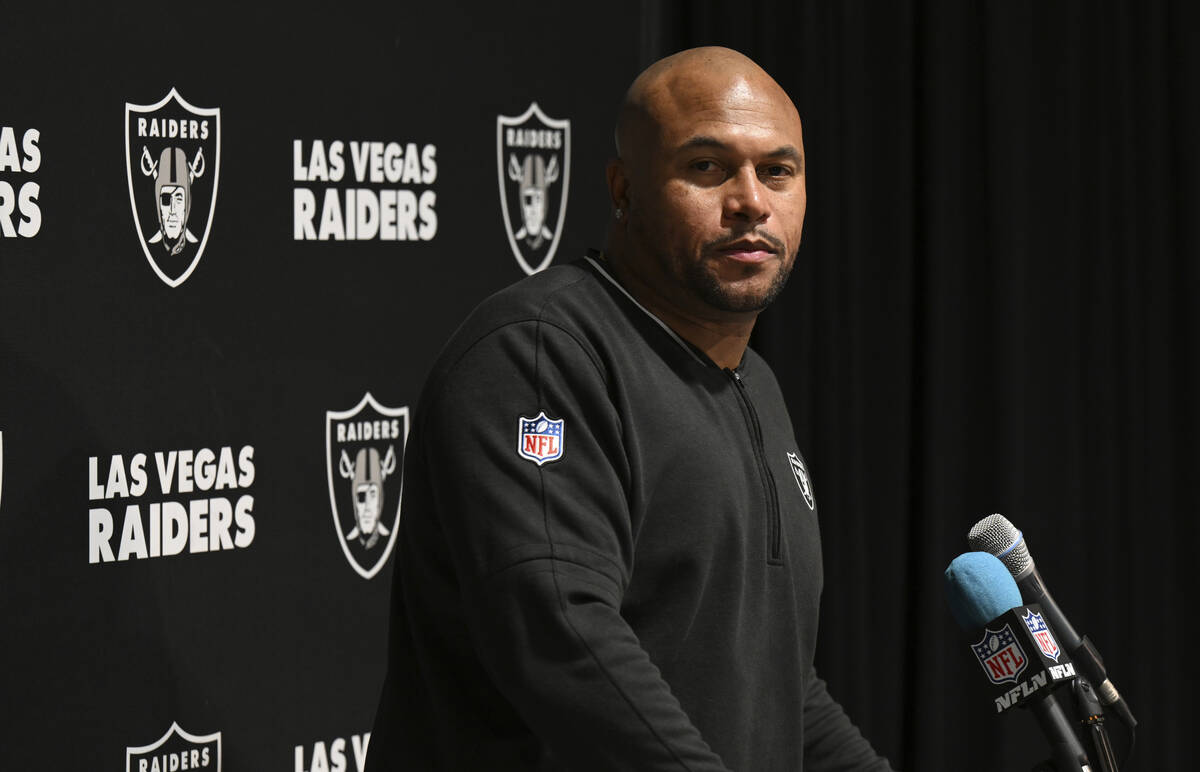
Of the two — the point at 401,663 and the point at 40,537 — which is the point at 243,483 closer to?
the point at 40,537

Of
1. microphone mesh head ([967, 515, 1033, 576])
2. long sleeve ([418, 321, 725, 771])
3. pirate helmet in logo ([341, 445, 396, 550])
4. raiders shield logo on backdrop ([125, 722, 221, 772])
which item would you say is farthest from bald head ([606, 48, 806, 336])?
raiders shield logo on backdrop ([125, 722, 221, 772])

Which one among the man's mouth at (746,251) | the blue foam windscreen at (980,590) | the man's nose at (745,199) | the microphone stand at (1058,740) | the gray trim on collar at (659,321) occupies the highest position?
the man's nose at (745,199)

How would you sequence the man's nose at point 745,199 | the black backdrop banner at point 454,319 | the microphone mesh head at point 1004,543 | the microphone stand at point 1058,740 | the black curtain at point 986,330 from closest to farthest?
the microphone stand at point 1058,740 → the microphone mesh head at point 1004,543 → the man's nose at point 745,199 → the black backdrop banner at point 454,319 → the black curtain at point 986,330

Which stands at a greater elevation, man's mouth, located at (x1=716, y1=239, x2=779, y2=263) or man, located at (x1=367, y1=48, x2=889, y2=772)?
man's mouth, located at (x1=716, y1=239, x2=779, y2=263)

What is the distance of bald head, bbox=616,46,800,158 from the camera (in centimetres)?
163

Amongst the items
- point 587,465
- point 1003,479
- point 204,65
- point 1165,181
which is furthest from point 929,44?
point 587,465

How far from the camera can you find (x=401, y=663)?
1600 millimetres

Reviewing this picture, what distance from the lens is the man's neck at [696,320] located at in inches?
64.6

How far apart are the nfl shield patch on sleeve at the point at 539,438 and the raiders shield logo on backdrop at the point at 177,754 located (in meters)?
1.18

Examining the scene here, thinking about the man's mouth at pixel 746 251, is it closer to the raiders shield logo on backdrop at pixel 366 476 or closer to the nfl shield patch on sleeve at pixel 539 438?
the nfl shield patch on sleeve at pixel 539 438

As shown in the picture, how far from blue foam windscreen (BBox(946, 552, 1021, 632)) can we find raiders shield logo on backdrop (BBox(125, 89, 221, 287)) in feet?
4.61

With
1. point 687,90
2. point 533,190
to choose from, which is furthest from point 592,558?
point 533,190

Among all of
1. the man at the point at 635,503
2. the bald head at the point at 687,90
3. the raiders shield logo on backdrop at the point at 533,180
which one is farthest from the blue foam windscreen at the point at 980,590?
the raiders shield logo on backdrop at the point at 533,180

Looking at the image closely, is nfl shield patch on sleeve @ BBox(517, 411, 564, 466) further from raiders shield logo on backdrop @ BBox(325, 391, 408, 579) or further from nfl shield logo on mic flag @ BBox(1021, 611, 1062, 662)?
raiders shield logo on backdrop @ BBox(325, 391, 408, 579)
